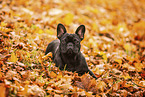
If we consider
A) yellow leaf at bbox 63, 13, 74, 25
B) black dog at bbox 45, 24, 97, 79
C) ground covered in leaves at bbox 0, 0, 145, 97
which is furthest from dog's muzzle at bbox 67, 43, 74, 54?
yellow leaf at bbox 63, 13, 74, 25

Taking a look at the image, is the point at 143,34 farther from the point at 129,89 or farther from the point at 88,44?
the point at 129,89

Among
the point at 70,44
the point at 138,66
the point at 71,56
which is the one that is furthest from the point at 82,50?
the point at 138,66

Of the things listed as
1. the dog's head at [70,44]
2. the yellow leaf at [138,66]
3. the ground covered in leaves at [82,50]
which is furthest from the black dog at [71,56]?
the yellow leaf at [138,66]

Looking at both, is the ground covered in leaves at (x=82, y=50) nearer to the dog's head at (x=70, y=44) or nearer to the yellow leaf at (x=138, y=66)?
the yellow leaf at (x=138, y=66)

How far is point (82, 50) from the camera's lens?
5633 mm

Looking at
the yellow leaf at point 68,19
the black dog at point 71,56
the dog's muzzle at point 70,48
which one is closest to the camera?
the dog's muzzle at point 70,48

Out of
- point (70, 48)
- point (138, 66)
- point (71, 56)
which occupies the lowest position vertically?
point (138, 66)

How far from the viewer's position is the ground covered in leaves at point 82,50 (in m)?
3.40

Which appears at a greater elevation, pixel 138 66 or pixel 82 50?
pixel 82 50

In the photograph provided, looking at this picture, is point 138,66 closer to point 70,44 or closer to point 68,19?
point 70,44

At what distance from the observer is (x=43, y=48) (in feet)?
17.4

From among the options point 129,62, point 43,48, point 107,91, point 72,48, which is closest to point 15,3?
point 43,48

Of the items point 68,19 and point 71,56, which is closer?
point 71,56

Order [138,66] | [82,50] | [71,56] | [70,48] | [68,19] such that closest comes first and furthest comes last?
[70,48] → [71,56] → [138,66] → [82,50] → [68,19]
